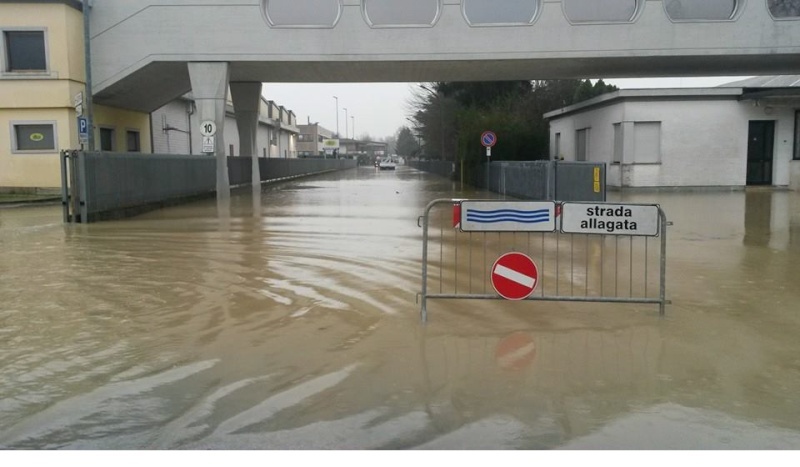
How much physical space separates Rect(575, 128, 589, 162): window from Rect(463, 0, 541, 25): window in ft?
35.1

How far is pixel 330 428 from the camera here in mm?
4262

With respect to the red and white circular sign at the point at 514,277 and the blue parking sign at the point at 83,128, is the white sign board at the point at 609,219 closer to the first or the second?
the red and white circular sign at the point at 514,277

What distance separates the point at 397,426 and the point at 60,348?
326 cm

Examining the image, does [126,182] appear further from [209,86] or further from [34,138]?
[34,138]

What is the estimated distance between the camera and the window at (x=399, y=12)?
23844mm

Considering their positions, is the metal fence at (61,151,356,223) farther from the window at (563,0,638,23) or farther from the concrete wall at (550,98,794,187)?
the concrete wall at (550,98,794,187)

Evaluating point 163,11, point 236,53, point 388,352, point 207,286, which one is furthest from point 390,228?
point 163,11

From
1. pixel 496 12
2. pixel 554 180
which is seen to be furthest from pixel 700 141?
pixel 554 180

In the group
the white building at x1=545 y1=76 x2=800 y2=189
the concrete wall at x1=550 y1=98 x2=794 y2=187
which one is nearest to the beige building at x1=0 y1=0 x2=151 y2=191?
the white building at x1=545 y1=76 x2=800 y2=189

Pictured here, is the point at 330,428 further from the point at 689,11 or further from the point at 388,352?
the point at 689,11

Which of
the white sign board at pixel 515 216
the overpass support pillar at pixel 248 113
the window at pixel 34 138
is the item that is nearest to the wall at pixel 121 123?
the window at pixel 34 138

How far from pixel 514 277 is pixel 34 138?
23616 mm

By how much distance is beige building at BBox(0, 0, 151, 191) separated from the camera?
24.3 metres

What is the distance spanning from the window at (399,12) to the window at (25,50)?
37.9 feet
